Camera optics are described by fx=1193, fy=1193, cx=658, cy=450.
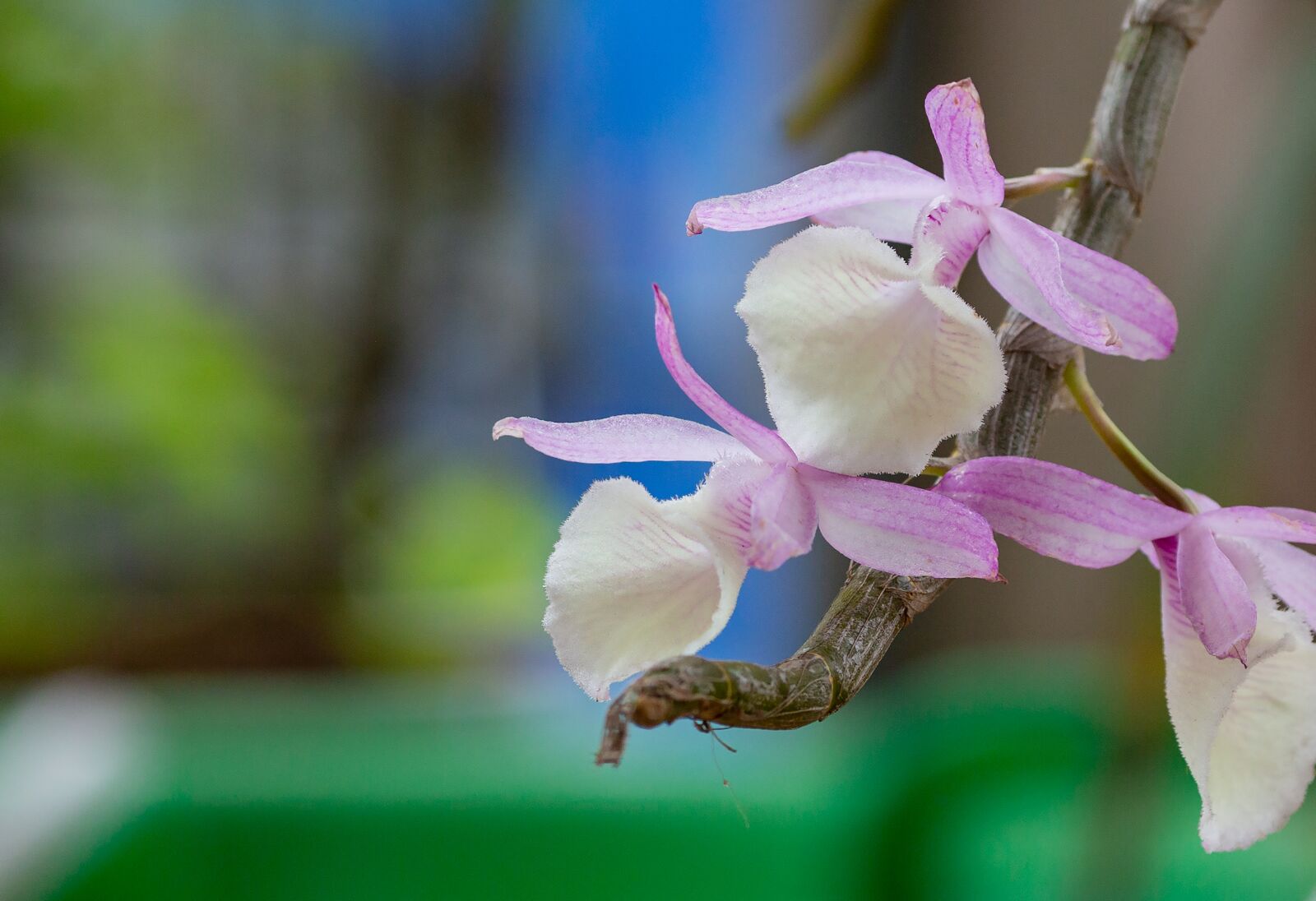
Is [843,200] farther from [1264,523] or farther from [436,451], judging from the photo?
[436,451]

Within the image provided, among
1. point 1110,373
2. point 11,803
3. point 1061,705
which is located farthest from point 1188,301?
point 11,803

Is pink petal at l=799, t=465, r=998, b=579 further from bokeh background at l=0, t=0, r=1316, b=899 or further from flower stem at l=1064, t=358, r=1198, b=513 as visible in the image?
bokeh background at l=0, t=0, r=1316, b=899

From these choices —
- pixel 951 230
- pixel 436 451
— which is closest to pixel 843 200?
pixel 951 230

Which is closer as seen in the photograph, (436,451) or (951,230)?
(951,230)

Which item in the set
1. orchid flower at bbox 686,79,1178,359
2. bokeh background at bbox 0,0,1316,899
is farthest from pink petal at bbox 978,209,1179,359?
bokeh background at bbox 0,0,1316,899

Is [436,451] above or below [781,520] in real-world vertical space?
below

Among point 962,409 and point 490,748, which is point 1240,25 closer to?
point 962,409
